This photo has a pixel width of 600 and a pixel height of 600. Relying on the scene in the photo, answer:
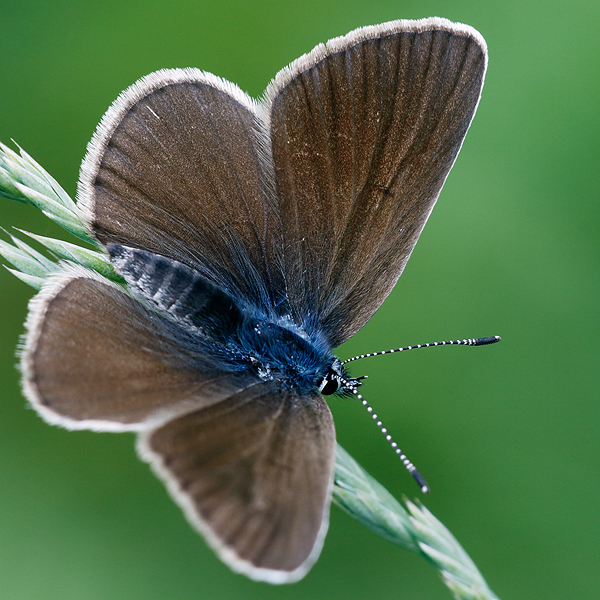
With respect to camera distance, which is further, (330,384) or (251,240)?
(251,240)

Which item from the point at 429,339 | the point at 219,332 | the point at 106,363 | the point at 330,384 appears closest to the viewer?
the point at 106,363

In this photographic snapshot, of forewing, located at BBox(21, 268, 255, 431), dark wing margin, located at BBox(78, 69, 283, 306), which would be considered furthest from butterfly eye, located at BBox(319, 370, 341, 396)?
dark wing margin, located at BBox(78, 69, 283, 306)

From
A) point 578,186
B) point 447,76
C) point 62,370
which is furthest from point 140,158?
point 578,186

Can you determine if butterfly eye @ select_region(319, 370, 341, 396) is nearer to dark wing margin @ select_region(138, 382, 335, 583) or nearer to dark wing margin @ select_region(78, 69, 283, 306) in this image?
dark wing margin @ select_region(138, 382, 335, 583)

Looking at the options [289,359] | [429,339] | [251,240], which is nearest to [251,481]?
[289,359]

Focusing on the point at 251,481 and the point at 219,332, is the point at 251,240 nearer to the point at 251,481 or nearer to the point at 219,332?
the point at 219,332

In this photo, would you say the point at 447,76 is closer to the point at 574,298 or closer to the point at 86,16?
the point at 574,298

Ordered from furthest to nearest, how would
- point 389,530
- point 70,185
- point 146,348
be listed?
point 70,185 → point 146,348 → point 389,530
